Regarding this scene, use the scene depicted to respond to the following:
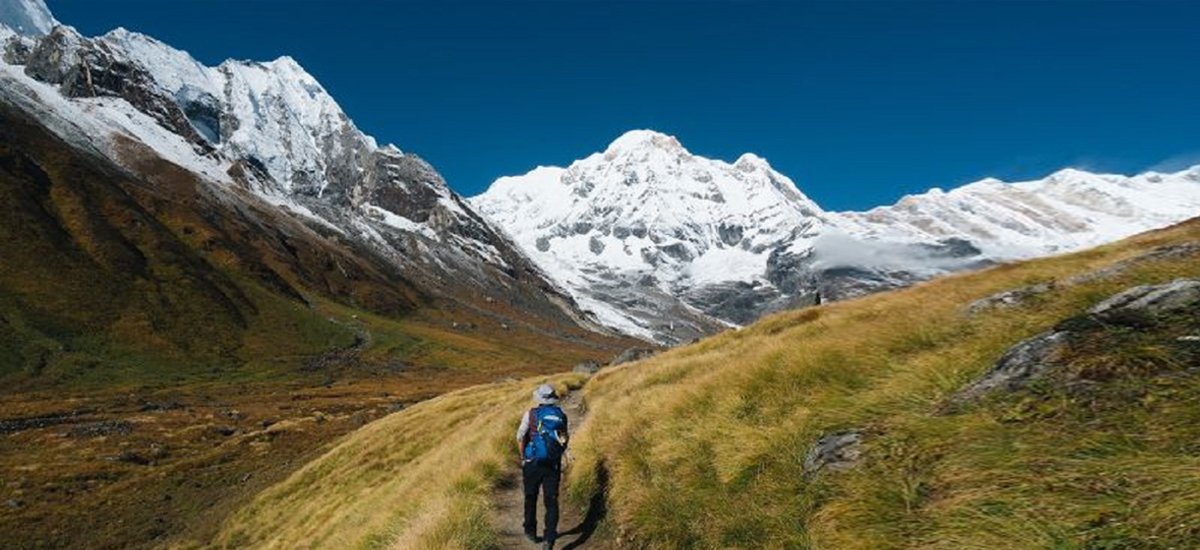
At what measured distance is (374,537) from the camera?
1570 cm

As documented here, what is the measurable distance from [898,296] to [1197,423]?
47.9 ft

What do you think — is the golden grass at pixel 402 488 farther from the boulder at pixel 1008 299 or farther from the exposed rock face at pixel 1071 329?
the boulder at pixel 1008 299

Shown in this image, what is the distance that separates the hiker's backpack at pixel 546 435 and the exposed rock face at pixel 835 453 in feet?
16.1

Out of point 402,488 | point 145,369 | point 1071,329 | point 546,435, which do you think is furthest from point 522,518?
point 145,369

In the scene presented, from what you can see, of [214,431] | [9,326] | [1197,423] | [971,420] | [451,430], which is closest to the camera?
[1197,423]

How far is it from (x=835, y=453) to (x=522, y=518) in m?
7.45

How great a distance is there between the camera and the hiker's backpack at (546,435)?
13492mm

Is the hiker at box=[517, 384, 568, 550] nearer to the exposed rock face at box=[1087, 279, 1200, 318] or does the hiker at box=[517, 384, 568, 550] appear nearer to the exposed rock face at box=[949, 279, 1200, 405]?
the exposed rock face at box=[949, 279, 1200, 405]

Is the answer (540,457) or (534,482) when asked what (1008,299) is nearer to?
(540,457)

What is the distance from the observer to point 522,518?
15.1 m

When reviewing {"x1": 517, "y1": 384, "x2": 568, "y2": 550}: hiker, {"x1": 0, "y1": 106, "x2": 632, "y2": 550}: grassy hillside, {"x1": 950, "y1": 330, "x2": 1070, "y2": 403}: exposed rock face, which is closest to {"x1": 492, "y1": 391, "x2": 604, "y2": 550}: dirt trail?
{"x1": 517, "y1": 384, "x2": 568, "y2": 550}: hiker

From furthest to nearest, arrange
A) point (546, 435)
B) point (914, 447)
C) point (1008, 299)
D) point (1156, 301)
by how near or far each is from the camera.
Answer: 1. point (1008, 299)
2. point (546, 435)
3. point (1156, 301)
4. point (914, 447)

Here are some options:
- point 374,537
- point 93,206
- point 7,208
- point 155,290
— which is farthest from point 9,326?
point 374,537

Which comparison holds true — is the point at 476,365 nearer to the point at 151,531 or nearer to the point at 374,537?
the point at 151,531
